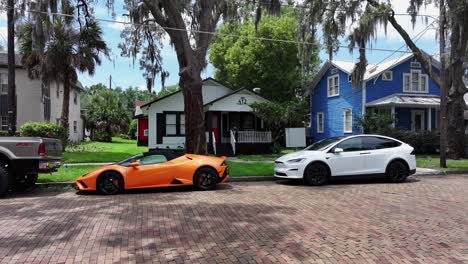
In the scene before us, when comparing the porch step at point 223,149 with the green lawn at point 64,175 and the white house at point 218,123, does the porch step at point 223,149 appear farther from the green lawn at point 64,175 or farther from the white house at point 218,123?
the green lawn at point 64,175

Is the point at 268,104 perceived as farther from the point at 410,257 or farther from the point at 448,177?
the point at 410,257

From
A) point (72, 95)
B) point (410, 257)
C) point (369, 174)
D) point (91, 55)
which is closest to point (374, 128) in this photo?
point (369, 174)

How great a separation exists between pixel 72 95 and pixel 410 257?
38146 mm

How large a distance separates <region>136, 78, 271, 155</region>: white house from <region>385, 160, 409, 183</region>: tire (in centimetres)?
1231

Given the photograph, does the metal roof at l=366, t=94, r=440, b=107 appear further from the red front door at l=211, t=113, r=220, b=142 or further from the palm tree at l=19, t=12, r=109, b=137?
the palm tree at l=19, t=12, r=109, b=137

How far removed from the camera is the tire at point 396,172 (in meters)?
13.3

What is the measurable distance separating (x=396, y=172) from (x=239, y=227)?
7938mm

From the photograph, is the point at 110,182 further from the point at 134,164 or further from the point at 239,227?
the point at 239,227

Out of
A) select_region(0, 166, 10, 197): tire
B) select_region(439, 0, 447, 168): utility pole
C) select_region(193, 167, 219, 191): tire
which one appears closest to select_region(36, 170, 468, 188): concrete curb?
select_region(439, 0, 447, 168): utility pole

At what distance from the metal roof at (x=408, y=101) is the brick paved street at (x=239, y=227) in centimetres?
1604

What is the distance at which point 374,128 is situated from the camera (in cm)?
2550

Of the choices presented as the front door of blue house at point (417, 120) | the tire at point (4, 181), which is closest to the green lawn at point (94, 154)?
the tire at point (4, 181)

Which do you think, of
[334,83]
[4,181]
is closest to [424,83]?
[334,83]

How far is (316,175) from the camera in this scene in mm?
12727
